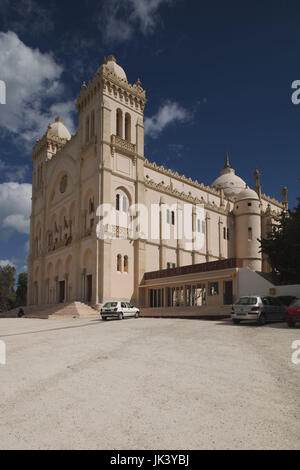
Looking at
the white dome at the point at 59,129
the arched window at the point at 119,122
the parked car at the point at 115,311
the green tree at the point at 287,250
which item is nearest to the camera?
the parked car at the point at 115,311

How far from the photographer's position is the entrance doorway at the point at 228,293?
1220 inches

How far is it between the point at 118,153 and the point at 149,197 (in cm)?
580

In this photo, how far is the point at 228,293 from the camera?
3128cm


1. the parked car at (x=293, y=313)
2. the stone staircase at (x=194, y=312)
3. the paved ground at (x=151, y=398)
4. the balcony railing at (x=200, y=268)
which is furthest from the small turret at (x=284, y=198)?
the paved ground at (x=151, y=398)

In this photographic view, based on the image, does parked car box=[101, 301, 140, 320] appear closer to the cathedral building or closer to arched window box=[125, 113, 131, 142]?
the cathedral building

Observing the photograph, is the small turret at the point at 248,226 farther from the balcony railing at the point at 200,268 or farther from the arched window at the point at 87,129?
the arched window at the point at 87,129

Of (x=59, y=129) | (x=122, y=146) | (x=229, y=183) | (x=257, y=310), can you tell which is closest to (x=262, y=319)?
(x=257, y=310)

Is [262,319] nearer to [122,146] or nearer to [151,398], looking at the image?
[151,398]

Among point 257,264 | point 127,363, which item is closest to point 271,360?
point 127,363

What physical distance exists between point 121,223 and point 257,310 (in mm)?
20857

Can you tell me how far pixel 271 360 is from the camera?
9570 millimetres

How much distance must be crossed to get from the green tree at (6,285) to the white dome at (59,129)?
23.5 m

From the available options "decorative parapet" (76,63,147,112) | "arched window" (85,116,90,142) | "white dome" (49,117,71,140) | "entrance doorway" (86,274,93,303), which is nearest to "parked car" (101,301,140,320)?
"entrance doorway" (86,274,93,303)
